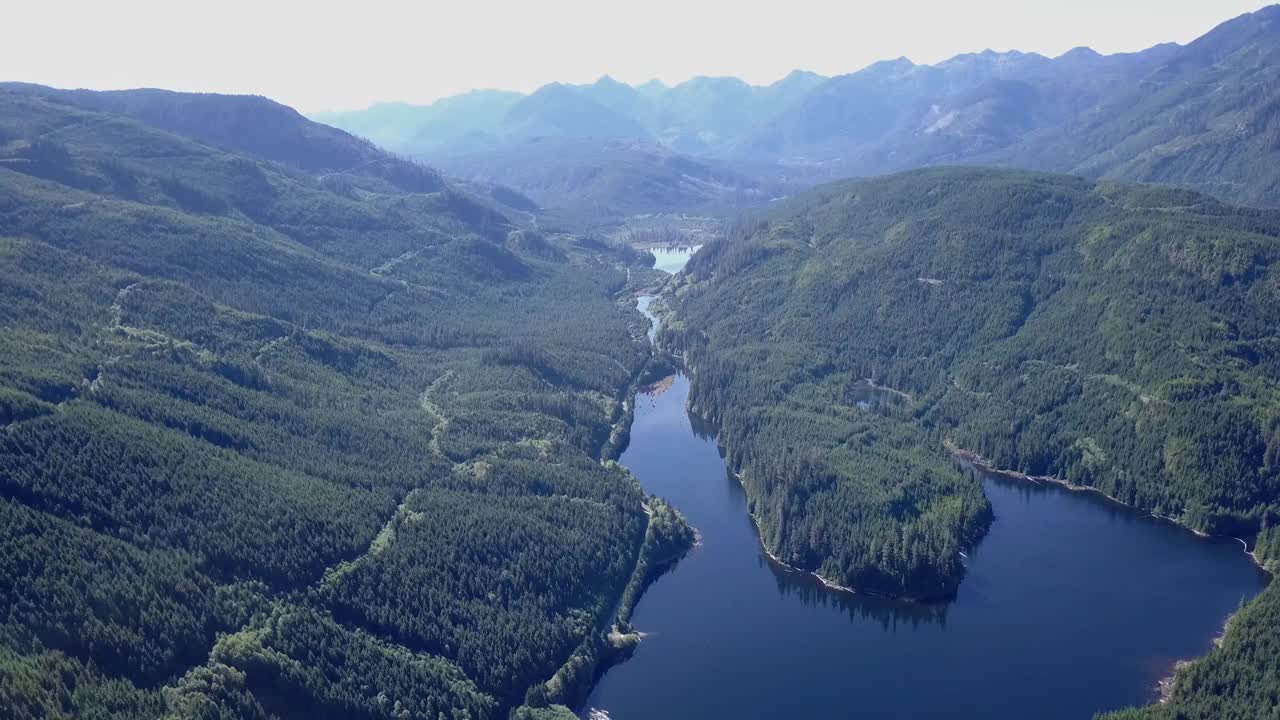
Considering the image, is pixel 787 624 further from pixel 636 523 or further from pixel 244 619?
pixel 244 619

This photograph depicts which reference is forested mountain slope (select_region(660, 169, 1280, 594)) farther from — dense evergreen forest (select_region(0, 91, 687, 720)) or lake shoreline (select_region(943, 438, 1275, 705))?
dense evergreen forest (select_region(0, 91, 687, 720))

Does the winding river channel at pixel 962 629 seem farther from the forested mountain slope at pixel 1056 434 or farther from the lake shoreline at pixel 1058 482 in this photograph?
the forested mountain slope at pixel 1056 434

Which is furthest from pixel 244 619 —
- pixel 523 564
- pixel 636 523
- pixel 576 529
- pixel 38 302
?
pixel 38 302

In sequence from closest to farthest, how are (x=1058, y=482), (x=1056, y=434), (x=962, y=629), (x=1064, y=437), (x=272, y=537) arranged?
(x=272, y=537), (x=962, y=629), (x=1058, y=482), (x=1064, y=437), (x=1056, y=434)

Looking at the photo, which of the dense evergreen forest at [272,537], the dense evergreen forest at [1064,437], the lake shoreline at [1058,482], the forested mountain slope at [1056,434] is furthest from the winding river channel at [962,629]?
the dense evergreen forest at [272,537]

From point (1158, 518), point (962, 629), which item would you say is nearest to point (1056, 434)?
point (1158, 518)

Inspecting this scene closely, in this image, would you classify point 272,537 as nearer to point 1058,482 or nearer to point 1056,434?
point 1058,482

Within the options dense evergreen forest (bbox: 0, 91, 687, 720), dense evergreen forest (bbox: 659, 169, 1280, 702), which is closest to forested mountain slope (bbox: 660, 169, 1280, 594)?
dense evergreen forest (bbox: 659, 169, 1280, 702)

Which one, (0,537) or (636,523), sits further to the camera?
(636,523)
